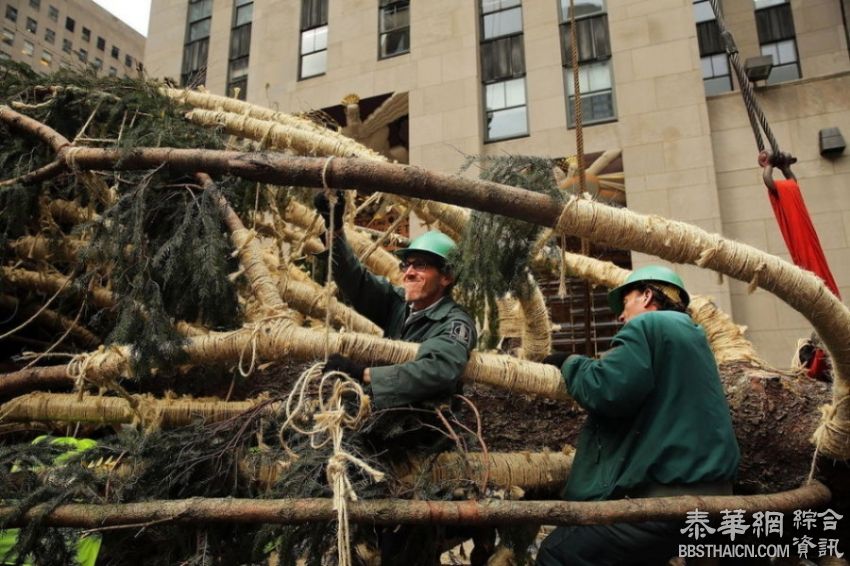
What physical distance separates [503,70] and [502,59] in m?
0.32

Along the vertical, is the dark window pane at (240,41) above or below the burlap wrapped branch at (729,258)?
above

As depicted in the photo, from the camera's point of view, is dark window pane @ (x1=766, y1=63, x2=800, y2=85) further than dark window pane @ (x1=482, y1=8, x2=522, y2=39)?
No

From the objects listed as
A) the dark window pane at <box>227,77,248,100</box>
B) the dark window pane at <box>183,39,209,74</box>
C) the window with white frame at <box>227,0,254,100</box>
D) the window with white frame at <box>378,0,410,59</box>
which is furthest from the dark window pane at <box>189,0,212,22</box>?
the window with white frame at <box>378,0,410,59</box>

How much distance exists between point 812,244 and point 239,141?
446 centimetres

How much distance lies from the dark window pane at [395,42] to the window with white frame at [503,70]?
6.64ft

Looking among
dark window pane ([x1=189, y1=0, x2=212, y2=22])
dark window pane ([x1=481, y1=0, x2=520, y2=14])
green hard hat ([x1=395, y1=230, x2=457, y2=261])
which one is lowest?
green hard hat ([x1=395, y1=230, x2=457, y2=261])

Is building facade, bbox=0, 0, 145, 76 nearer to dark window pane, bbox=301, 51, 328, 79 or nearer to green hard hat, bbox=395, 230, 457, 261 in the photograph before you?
dark window pane, bbox=301, 51, 328, 79

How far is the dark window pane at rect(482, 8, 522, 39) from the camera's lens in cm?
1313

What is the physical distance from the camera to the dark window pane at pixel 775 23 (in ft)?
41.8

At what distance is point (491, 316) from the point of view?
3.10 m

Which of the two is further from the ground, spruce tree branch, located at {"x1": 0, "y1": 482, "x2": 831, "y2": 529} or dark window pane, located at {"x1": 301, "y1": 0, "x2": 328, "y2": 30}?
dark window pane, located at {"x1": 301, "y1": 0, "x2": 328, "y2": 30}

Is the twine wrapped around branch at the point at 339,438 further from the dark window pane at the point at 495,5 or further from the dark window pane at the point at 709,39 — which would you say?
the dark window pane at the point at 709,39

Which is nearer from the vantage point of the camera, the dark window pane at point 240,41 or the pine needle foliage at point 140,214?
the pine needle foliage at point 140,214

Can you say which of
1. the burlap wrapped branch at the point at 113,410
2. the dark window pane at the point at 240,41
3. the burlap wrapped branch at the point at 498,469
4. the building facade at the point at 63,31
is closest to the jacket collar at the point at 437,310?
the burlap wrapped branch at the point at 498,469
